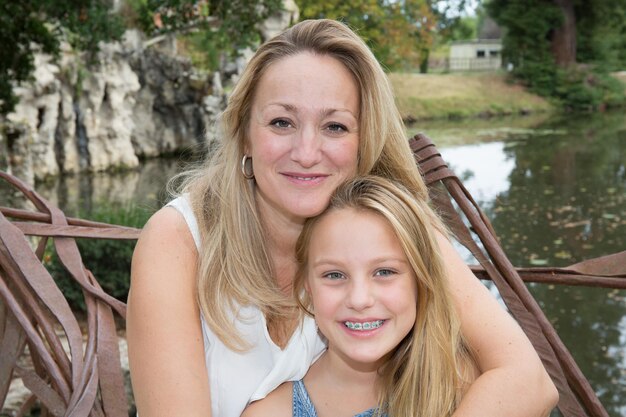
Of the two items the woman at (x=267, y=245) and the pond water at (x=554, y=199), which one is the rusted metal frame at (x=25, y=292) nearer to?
the woman at (x=267, y=245)

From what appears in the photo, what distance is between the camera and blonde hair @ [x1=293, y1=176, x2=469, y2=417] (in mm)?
1935

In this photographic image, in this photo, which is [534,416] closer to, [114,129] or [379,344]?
[379,344]

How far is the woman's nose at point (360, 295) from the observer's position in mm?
1852

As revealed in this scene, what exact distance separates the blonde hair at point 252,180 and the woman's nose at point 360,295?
31 centimetres

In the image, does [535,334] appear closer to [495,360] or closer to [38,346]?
[495,360]

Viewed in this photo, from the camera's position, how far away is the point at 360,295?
1.86 m

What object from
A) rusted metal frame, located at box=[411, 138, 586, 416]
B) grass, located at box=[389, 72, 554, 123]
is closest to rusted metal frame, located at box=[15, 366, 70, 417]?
rusted metal frame, located at box=[411, 138, 586, 416]

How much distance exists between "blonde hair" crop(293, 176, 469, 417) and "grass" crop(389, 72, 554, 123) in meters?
26.2

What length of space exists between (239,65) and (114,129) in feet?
10.3

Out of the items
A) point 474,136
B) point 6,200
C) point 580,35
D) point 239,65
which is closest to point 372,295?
point 6,200

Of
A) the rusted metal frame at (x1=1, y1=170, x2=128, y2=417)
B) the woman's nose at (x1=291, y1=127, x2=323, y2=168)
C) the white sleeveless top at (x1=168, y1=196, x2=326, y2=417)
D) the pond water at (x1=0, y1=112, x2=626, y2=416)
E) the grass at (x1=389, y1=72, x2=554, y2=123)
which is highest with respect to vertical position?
the woman's nose at (x1=291, y1=127, x2=323, y2=168)

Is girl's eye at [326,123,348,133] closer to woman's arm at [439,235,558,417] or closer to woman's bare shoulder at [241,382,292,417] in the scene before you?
woman's arm at [439,235,558,417]

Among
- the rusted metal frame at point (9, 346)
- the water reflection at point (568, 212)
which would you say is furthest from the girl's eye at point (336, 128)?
the water reflection at point (568, 212)

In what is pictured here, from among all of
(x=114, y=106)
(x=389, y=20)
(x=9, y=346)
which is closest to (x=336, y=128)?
(x=9, y=346)
